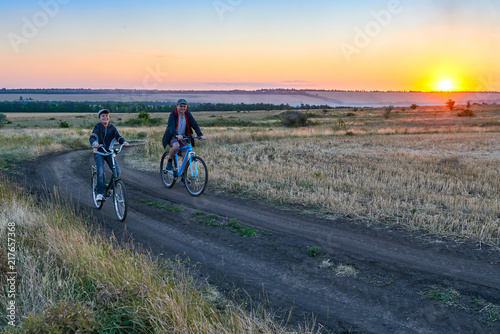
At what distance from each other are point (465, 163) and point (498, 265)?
459 inches

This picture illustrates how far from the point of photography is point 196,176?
1071cm

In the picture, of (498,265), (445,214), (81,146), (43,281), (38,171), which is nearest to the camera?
(43,281)

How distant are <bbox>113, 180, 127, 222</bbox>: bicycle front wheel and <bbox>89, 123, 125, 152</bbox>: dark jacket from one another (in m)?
0.95

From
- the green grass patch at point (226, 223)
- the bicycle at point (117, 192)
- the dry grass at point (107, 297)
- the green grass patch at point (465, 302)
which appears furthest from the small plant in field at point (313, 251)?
the bicycle at point (117, 192)

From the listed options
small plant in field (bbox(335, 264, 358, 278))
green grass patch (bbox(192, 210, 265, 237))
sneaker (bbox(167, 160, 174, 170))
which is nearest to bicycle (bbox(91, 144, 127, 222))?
green grass patch (bbox(192, 210, 265, 237))

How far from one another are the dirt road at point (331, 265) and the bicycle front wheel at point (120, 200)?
0.20 metres

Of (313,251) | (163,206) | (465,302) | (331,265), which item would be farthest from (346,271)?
(163,206)

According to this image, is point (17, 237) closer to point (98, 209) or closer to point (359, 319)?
point (98, 209)

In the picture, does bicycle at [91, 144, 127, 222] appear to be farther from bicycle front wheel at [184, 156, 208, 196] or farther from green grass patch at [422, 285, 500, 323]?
green grass patch at [422, 285, 500, 323]

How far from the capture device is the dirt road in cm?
466

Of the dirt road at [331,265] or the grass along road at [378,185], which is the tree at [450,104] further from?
the dirt road at [331,265]

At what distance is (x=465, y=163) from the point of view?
16.4 meters

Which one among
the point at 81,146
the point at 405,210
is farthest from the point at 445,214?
the point at 81,146

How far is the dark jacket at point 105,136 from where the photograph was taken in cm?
864
